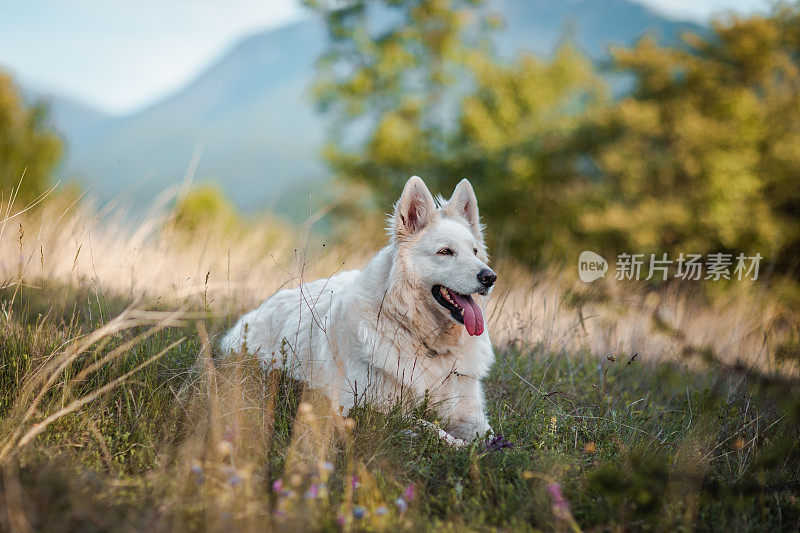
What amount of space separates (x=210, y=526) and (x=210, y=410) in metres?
1.05

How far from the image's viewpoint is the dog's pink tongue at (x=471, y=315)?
3.41m

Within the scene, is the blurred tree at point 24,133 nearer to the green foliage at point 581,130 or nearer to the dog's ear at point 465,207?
the green foliage at point 581,130

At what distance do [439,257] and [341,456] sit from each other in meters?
1.44

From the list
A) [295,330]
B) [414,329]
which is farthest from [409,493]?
[295,330]

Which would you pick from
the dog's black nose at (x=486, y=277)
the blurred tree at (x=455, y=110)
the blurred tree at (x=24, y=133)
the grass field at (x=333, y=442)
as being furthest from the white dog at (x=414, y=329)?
the blurred tree at (x=24, y=133)

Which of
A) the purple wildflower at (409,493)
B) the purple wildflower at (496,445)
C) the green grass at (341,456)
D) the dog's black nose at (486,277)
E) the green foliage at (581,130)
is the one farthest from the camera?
the green foliage at (581,130)

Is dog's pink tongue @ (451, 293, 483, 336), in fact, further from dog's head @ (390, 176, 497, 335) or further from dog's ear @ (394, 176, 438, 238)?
dog's ear @ (394, 176, 438, 238)

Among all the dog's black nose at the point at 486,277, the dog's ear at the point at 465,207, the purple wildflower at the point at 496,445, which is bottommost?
the purple wildflower at the point at 496,445

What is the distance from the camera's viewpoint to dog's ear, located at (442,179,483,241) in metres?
3.84

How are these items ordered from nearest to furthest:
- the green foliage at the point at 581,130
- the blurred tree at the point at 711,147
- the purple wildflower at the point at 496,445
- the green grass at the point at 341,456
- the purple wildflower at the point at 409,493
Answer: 1. the green grass at the point at 341,456
2. the purple wildflower at the point at 409,493
3. the purple wildflower at the point at 496,445
4. the blurred tree at the point at 711,147
5. the green foliage at the point at 581,130

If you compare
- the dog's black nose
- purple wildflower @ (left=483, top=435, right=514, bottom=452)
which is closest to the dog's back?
the dog's black nose

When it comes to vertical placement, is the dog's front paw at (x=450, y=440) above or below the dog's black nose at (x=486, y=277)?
below

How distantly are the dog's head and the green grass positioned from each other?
81 centimetres

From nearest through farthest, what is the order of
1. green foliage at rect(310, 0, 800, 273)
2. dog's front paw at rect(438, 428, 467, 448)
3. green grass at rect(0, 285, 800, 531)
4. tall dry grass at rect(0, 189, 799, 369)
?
1. green grass at rect(0, 285, 800, 531)
2. dog's front paw at rect(438, 428, 467, 448)
3. tall dry grass at rect(0, 189, 799, 369)
4. green foliage at rect(310, 0, 800, 273)
